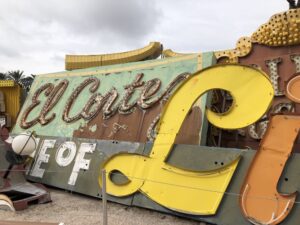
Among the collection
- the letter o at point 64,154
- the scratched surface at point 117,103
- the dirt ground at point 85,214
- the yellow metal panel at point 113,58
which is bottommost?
the dirt ground at point 85,214

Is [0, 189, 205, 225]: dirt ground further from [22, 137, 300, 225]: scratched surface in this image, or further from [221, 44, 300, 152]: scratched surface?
[221, 44, 300, 152]: scratched surface

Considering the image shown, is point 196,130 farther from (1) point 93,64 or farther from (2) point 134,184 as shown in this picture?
(1) point 93,64

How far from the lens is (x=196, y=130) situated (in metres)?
7.18

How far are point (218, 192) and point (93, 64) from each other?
7709 millimetres

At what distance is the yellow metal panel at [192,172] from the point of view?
5.48 metres

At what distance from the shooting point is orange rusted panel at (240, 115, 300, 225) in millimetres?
4891

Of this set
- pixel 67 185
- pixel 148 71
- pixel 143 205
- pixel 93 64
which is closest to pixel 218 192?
pixel 143 205

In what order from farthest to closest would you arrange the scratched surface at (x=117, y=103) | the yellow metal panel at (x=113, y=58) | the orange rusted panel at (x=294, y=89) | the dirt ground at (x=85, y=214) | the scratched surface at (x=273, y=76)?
the yellow metal panel at (x=113, y=58)
the scratched surface at (x=117, y=103)
the scratched surface at (x=273, y=76)
the dirt ground at (x=85, y=214)
the orange rusted panel at (x=294, y=89)

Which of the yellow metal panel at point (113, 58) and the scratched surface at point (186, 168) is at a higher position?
the yellow metal panel at point (113, 58)

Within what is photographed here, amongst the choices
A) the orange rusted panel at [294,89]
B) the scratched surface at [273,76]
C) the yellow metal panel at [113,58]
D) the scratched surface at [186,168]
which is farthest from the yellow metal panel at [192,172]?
the yellow metal panel at [113,58]

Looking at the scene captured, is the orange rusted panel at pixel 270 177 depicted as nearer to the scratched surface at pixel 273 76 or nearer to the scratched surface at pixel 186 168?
the scratched surface at pixel 186 168

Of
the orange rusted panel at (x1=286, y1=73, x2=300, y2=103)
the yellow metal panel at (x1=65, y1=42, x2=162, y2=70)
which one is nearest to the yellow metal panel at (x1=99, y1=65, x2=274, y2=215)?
the orange rusted panel at (x1=286, y1=73, x2=300, y2=103)

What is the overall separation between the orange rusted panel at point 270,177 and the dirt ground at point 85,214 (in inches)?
40.9

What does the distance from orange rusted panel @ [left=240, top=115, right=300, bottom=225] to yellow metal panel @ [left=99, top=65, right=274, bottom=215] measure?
35 cm
